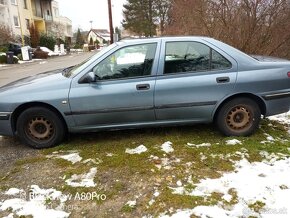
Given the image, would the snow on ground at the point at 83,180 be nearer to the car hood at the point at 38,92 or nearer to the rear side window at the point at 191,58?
the car hood at the point at 38,92

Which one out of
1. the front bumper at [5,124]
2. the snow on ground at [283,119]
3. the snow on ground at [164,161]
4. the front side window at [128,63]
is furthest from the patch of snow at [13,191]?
the snow on ground at [283,119]

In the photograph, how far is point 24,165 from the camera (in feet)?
13.2

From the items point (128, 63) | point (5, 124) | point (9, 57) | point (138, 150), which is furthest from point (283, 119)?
point (9, 57)

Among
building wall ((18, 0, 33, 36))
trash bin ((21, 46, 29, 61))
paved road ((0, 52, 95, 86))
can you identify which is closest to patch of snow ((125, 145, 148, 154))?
paved road ((0, 52, 95, 86))

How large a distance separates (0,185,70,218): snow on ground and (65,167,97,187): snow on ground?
222 millimetres

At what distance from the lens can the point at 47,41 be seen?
3822 centimetres

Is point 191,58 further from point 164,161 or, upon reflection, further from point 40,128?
point 40,128

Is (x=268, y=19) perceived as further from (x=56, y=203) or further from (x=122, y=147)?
(x=56, y=203)

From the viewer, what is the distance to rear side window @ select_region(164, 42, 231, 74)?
14.5 feet

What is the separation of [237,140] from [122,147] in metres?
1.70

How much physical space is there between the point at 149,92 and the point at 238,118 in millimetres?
1433

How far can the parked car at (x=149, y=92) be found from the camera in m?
4.30

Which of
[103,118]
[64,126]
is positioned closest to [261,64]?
[103,118]

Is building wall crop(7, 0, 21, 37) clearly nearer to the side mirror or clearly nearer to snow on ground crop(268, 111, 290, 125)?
the side mirror
